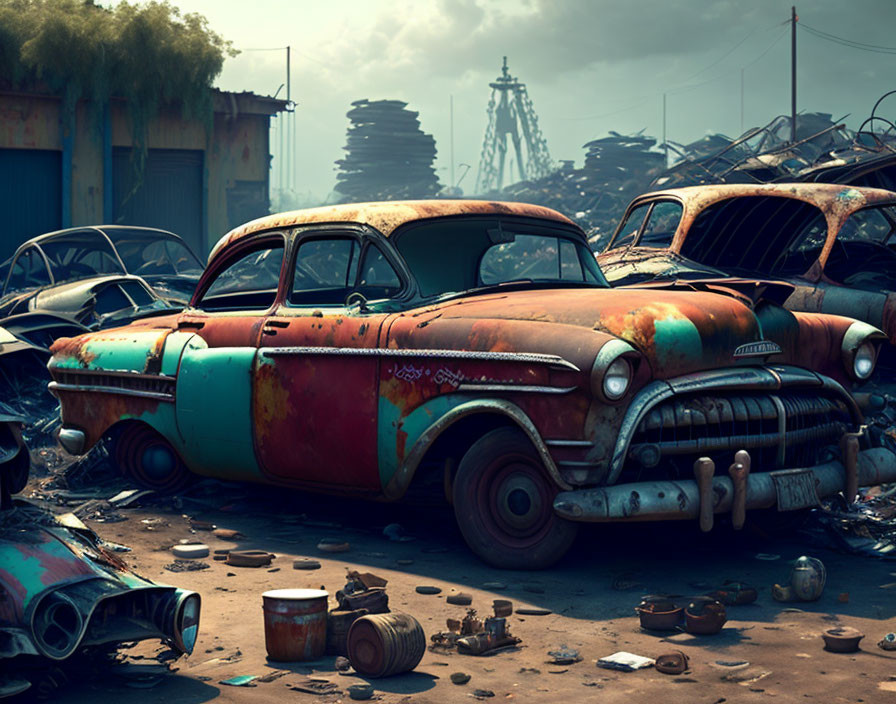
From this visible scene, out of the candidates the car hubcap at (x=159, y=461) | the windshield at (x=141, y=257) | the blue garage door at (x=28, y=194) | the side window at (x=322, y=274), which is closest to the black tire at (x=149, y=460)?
the car hubcap at (x=159, y=461)

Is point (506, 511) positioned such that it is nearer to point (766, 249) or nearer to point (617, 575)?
point (617, 575)

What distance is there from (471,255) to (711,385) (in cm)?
165

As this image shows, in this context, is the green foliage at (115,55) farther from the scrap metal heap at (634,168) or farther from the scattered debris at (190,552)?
the scattered debris at (190,552)

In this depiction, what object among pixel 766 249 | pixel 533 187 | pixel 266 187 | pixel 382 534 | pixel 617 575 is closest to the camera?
pixel 617 575

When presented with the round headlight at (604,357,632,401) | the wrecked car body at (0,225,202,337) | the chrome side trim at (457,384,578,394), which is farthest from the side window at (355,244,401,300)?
the wrecked car body at (0,225,202,337)

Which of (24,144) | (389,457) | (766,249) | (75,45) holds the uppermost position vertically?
(75,45)

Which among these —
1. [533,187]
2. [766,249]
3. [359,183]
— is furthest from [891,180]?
[359,183]

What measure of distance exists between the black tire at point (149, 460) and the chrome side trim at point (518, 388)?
7.61ft

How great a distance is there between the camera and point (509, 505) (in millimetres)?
5262

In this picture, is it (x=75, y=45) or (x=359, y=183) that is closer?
(x=75, y=45)

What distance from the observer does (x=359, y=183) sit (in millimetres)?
37875

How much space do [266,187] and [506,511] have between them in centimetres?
2056

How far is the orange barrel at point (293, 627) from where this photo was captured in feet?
13.2

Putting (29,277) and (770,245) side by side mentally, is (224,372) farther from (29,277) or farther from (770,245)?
(29,277)
